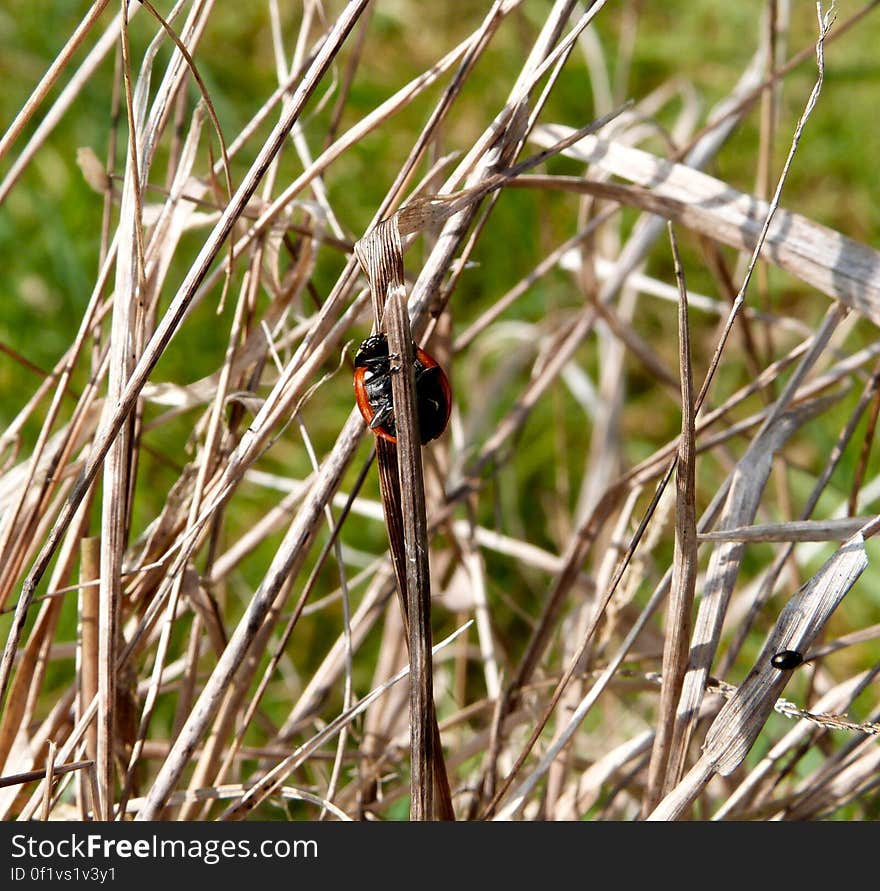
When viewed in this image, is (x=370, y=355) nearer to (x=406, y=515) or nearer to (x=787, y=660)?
(x=406, y=515)

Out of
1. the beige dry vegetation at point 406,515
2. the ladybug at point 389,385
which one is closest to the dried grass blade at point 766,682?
the beige dry vegetation at point 406,515

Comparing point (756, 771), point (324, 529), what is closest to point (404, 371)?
point (756, 771)

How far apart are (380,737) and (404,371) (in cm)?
58

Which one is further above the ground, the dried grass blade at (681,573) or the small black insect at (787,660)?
the dried grass blade at (681,573)

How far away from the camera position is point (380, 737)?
3.36ft

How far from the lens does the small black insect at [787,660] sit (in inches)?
25.8

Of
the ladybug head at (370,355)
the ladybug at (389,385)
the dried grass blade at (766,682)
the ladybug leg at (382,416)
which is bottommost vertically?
the dried grass blade at (766,682)

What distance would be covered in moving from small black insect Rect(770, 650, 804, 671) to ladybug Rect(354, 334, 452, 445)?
11.4 inches

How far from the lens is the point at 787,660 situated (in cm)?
66

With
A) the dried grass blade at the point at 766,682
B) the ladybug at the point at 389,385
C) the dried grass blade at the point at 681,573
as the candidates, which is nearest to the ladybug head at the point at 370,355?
the ladybug at the point at 389,385

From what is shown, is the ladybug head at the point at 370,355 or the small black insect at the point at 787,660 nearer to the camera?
the small black insect at the point at 787,660

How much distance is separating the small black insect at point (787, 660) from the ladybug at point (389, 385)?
289mm

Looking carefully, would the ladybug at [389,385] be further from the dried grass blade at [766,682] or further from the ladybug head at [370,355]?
the dried grass blade at [766,682]
